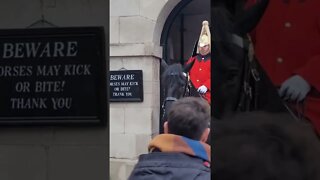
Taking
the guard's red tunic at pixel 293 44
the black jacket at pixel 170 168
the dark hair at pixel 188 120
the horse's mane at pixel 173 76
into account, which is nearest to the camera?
the guard's red tunic at pixel 293 44

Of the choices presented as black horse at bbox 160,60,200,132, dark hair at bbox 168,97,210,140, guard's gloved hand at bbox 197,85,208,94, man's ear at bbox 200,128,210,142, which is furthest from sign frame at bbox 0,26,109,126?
black horse at bbox 160,60,200,132

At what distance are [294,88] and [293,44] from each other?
7.2 inches

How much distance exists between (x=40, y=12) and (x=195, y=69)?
4.24 metres

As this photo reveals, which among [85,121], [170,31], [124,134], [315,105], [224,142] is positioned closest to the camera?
[315,105]

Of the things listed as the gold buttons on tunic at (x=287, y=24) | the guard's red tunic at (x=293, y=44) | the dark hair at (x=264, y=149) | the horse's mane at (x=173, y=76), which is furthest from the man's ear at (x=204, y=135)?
the horse's mane at (x=173, y=76)

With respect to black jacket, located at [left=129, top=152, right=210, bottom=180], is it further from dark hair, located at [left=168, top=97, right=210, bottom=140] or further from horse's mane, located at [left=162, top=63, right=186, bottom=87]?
horse's mane, located at [left=162, top=63, right=186, bottom=87]

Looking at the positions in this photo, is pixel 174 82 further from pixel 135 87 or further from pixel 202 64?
pixel 135 87

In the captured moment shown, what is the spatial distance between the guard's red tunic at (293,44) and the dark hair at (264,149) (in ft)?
0.31

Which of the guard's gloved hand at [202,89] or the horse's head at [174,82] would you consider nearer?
the guard's gloved hand at [202,89]

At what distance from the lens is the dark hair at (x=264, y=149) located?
211 centimetres

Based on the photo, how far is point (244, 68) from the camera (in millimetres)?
2230

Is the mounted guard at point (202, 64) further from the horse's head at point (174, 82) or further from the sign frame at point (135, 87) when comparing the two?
the sign frame at point (135, 87)

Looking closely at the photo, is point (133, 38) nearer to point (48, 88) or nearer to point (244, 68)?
point (48, 88)

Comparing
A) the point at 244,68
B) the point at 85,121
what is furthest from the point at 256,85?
the point at 85,121
